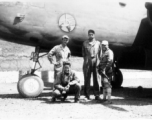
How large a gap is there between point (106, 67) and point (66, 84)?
3.59 ft

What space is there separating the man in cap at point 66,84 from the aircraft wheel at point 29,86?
2.80ft

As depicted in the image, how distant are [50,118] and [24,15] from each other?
362 centimetres

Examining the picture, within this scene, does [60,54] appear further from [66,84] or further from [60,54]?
[66,84]

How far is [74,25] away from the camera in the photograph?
7.78m

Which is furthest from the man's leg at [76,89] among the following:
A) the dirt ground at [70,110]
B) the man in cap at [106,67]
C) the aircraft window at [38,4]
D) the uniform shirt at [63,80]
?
the aircraft window at [38,4]

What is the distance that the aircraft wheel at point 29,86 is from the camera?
7352 millimetres

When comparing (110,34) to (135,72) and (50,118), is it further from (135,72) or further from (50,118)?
(135,72)

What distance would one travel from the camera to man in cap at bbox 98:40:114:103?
6684mm

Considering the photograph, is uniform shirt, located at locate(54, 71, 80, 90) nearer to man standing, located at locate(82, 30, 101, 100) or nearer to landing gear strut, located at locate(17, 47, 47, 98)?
man standing, located at locate(82, 30, 101, 100)

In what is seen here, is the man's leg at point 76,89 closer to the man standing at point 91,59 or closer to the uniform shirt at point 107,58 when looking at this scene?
the man standing at point 91,59

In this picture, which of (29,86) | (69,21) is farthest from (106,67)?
(29,86)

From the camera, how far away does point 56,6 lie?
7.66 m

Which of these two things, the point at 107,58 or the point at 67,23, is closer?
the point at 107,58

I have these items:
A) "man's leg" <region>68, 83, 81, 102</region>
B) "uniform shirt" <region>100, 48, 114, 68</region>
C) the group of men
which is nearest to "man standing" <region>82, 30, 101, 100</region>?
the group of men
